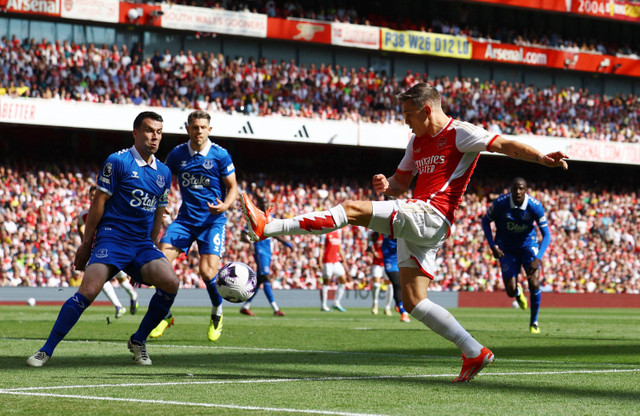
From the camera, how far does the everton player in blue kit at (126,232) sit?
318 inches

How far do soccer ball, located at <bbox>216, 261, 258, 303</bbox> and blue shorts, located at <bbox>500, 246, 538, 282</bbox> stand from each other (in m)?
7.61

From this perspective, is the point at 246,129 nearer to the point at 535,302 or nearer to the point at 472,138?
the point at 535,302

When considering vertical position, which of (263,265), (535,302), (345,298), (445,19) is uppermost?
(445,19)

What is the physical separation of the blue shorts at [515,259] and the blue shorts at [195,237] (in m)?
6.39

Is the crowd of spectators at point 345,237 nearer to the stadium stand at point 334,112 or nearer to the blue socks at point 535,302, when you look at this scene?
the stadium stand at point 334,112

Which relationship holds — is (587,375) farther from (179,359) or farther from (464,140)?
(179,359)

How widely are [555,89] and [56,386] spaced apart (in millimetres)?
42861

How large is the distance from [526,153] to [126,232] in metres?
3.59

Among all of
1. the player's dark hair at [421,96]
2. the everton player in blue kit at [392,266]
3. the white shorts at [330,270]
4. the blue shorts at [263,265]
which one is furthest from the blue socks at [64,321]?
the white shorts at [330,270]

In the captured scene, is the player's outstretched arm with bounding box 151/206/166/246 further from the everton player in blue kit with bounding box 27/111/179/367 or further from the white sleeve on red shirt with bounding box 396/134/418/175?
the white sleeve on red shirt with bounding box 396/134/418/175

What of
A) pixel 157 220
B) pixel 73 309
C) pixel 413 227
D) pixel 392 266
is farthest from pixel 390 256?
pixel 413 227

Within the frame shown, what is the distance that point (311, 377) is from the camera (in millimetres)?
7434

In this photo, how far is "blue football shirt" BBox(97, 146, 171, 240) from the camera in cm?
826

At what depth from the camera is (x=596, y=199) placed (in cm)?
4391
